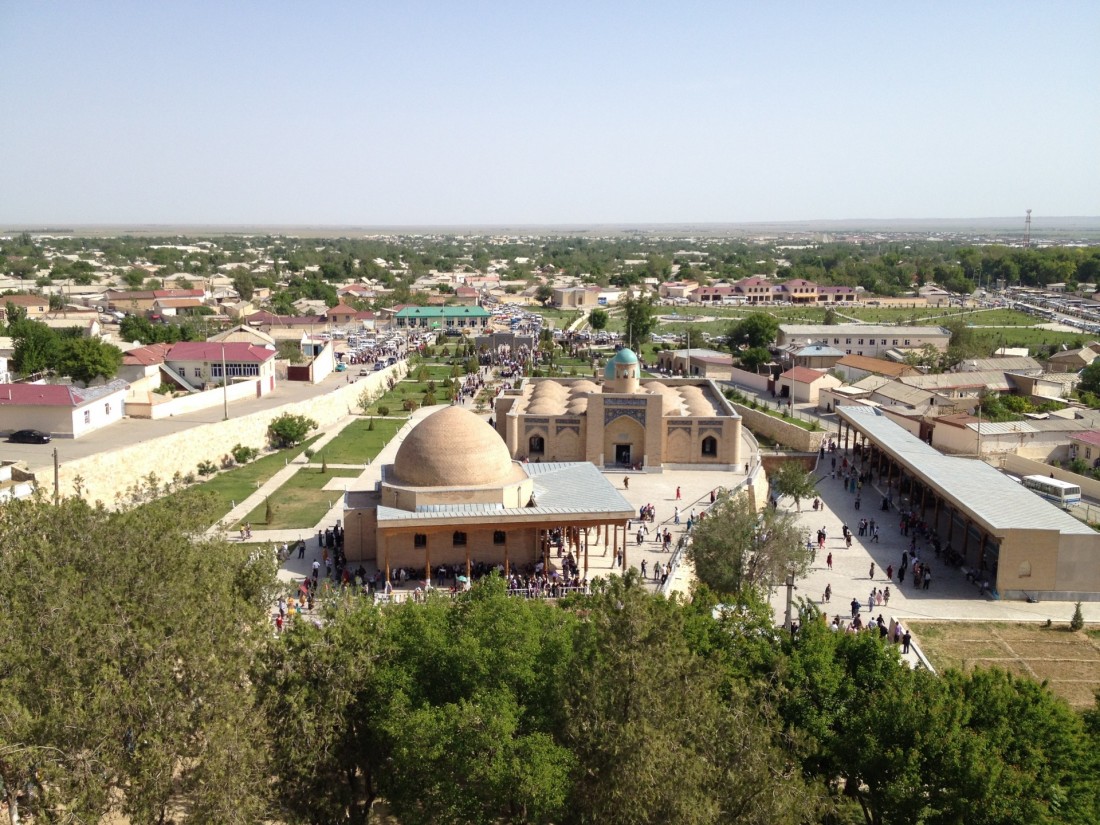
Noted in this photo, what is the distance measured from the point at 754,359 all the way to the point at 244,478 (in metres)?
32.6

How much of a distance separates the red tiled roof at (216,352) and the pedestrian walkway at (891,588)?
28.5 metres

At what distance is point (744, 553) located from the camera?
22281mm

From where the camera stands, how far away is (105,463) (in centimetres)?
3089

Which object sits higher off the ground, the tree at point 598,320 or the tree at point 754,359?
the tree at point 598,320

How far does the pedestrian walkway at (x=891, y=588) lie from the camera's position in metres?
23.5

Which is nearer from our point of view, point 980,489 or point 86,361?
point 980,489

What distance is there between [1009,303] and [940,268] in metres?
18.8

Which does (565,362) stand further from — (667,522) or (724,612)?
(724,612)

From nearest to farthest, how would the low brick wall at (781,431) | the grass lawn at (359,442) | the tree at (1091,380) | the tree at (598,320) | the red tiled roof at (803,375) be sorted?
the grass lawn at (359,442) → the low brick wall at (781,431) → the tree at (1091,380) → the red tiled roof at (803,375) → the tree at (598,320)

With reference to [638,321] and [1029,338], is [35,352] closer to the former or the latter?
[638,321]

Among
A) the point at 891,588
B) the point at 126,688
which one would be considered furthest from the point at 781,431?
the point at 126,688

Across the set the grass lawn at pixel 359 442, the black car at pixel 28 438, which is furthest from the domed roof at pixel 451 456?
the black car at pixel 28 438

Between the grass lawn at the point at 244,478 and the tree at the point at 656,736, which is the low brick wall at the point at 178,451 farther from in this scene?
the tree at the point at 656,736

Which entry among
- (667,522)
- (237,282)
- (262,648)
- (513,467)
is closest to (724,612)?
(262,648)
